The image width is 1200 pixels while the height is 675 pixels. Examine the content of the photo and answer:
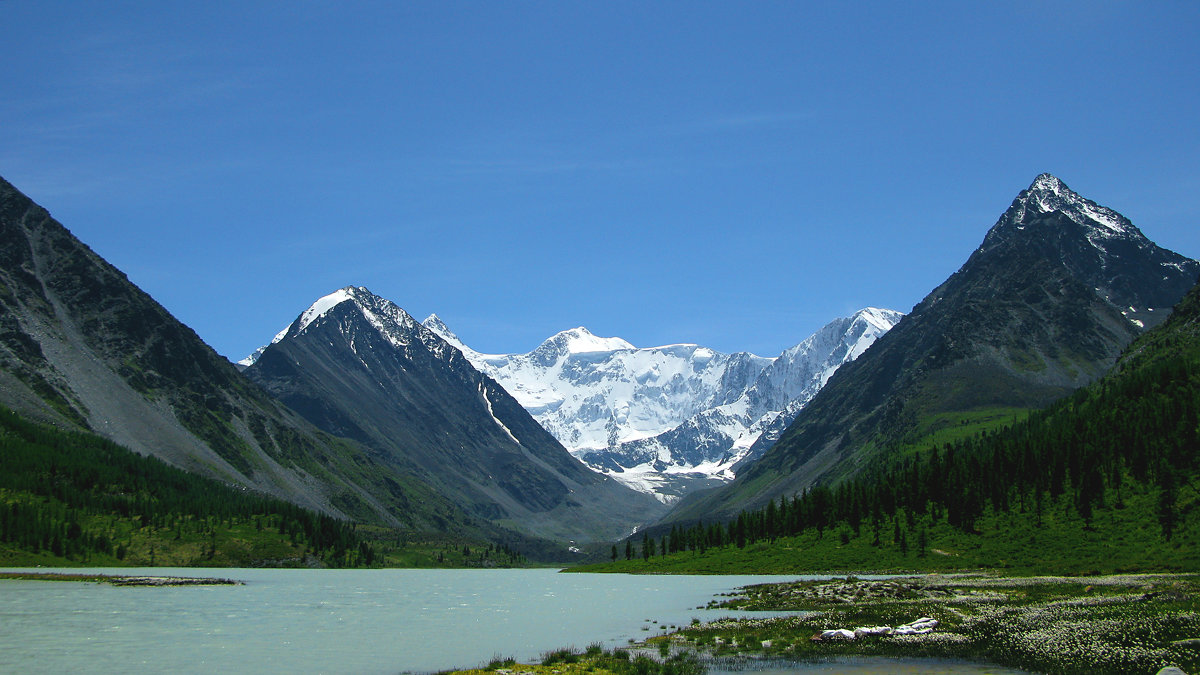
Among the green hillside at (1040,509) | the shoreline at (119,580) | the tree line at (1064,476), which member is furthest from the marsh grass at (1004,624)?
the shoreline at (119,580)

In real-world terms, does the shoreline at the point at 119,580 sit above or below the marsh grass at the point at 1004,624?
below

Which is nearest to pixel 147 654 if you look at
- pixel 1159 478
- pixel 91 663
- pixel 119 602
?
pixel 91 663

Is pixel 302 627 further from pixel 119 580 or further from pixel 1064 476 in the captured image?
pixel 1064 476

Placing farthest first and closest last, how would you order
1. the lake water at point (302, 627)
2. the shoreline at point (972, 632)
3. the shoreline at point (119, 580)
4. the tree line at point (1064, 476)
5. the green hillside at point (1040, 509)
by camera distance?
the shoreline at point (119, 580) → the tree line at point (1064, 476) → the green hillside at point (1040, 509) → the lake water at point (302, 627) → the shoreline at point (972, 632)

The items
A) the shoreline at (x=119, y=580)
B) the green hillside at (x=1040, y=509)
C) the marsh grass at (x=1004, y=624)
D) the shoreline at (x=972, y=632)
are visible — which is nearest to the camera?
the marsh grass at (x=1004, y=624)

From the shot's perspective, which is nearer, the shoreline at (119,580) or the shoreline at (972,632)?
the shoreline at (972,632)

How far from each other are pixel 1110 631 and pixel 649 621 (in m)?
36.9

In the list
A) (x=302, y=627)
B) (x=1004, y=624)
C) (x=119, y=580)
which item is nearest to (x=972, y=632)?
(x=1004, y=624)

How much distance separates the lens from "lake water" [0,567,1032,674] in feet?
165

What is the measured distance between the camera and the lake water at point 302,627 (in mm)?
50375

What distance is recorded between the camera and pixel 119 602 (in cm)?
9575

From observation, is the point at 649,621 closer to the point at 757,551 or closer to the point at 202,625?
the point at 202,625

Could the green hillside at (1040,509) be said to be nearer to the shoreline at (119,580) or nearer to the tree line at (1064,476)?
the tree line at (1064,476)

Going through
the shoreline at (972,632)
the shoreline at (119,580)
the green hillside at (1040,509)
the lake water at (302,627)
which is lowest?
the shoreline at (119,580)
